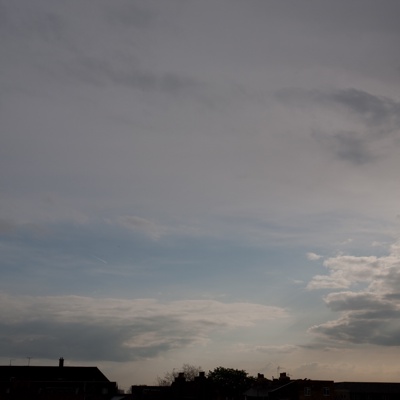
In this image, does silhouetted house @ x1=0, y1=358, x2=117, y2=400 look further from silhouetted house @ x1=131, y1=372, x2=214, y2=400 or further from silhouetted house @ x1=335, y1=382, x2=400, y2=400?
silhouetted house @ x1=335, y1=382, x2=400, y2=400

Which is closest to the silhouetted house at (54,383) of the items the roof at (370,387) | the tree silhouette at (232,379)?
the tree silhouette at (232,379)

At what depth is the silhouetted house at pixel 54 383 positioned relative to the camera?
350 feet

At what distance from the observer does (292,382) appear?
110 metres

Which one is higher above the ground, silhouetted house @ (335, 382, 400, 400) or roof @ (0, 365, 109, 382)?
roof @ (0, 365, 109, 382)

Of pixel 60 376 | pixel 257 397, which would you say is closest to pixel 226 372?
pixel 257 397

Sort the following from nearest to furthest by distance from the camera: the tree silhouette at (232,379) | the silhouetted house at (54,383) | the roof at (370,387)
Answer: the silhouetted house at (54,383) < the tree silhouette at (232,379) < the roof at (370,387)

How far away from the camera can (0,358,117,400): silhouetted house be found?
350 feet

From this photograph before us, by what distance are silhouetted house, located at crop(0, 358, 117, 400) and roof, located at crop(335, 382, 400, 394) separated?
79.0 metres

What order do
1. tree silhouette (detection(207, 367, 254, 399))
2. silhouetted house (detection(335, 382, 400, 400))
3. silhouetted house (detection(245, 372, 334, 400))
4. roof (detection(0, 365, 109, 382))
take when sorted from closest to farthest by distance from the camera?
1. silhouetted house (detection(245, 372, 334, 400))
2. roof (detection(0, 365, 109, 382))
3. tree silhouette (detection(207, 367, 254, 399))
4. silhouetted house (detection(335, 382, 400, 400))

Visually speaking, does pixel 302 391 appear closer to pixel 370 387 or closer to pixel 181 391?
pixel 181 391

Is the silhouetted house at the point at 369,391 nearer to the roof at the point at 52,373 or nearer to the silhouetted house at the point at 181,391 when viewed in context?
the silhouetted house at the point at 181,391

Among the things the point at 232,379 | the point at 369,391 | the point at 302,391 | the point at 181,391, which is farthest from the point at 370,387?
the point at 181,391

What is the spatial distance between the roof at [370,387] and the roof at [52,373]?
259 feet

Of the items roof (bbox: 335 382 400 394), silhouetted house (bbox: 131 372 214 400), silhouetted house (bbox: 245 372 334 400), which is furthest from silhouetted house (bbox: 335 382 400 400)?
silhouetted house (bbox: 131 372 214 400)
